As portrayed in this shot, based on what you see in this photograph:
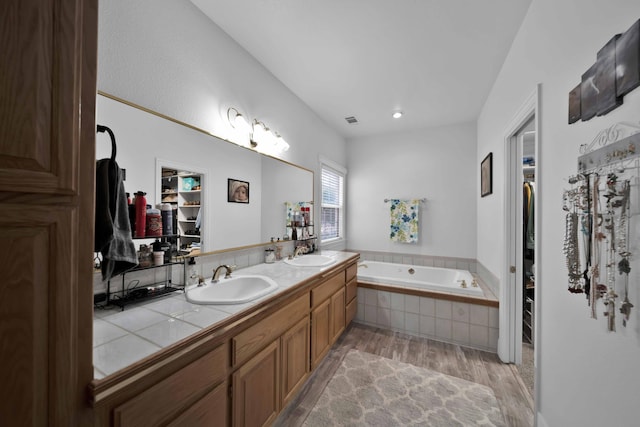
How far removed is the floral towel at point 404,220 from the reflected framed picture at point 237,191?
2.42m

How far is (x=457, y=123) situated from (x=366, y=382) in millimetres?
3304

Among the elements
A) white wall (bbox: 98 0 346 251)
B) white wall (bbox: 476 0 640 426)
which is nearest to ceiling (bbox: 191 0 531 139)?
white wall (bbox: 98 0 346 251)

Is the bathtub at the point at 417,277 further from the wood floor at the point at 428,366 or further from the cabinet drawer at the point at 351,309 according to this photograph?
the wood floor at the point at 428,366

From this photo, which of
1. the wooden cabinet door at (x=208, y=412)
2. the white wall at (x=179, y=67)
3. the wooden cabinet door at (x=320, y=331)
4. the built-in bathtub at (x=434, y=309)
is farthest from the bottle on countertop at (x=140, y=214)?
the built-in bathtub at (x=434, y=309)

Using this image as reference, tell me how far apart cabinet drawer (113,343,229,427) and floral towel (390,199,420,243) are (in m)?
3.08

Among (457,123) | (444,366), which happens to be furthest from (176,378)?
(457,123)

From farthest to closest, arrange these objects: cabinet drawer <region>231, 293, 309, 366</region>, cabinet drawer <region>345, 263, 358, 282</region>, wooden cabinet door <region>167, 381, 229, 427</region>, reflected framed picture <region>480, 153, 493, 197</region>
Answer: cabinet drawer <region>345, 263, 358, 282</region>, reflected framed picture <region>480, 153, 493, 197</region>, cabinet drawer <region>231, 293, 309, 366</region>, wooden cabinet door <region>167, 381, 229, 427</region>

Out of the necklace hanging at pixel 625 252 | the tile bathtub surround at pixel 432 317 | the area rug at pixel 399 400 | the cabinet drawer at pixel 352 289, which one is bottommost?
the area rug at pixel 399 400

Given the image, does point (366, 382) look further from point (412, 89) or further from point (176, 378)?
point (412, 89)

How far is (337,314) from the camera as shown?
2293 mm

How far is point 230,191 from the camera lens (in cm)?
187

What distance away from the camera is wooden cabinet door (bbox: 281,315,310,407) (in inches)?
58.3

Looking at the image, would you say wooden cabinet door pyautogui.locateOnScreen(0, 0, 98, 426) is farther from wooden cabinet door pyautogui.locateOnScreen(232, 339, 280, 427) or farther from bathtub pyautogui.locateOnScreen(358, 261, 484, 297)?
bathtub pyautogui.locateOnScreen(358, 261, 484, 297)

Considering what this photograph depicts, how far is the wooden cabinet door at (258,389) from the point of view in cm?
113
